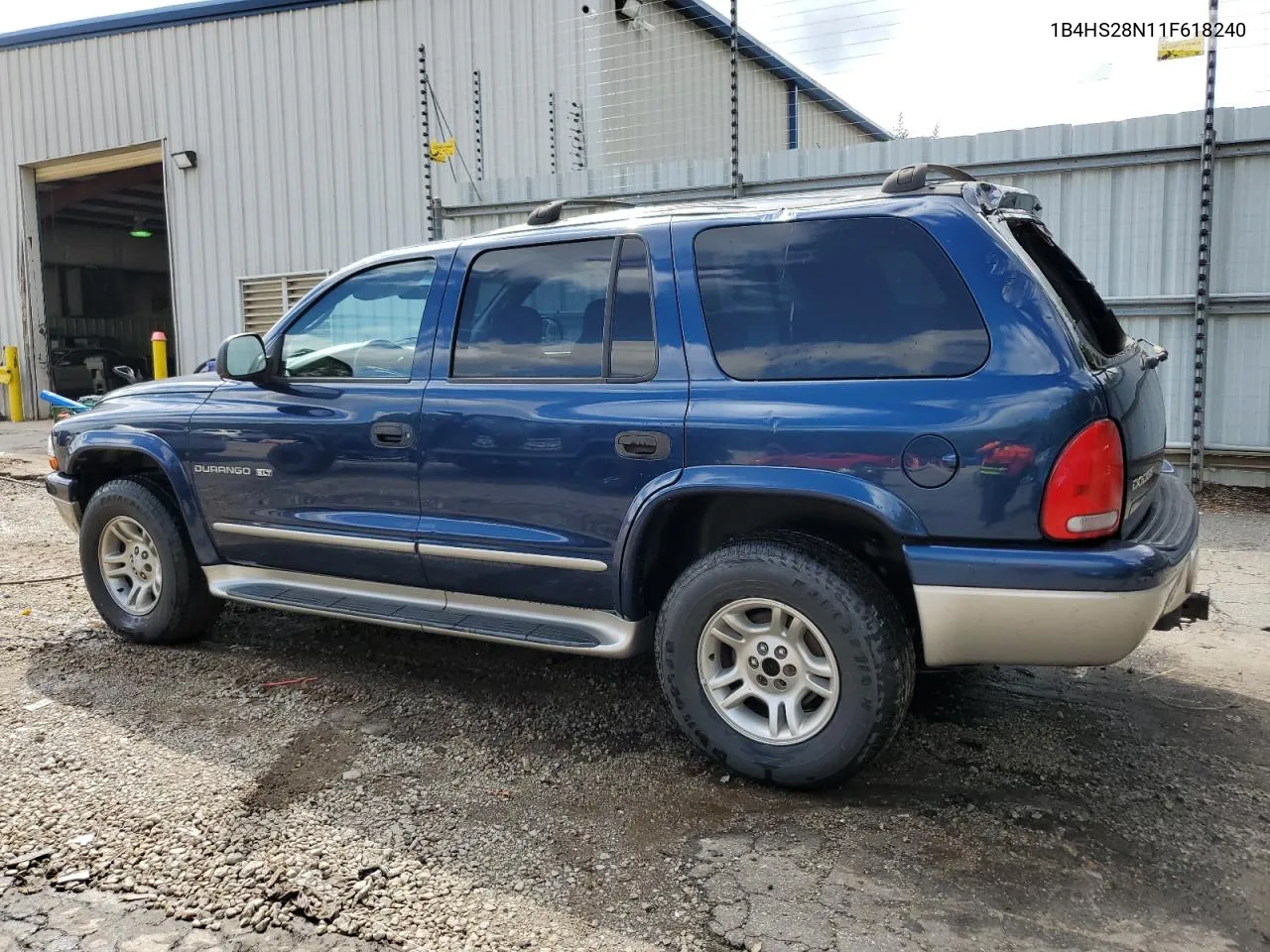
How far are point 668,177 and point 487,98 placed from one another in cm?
406

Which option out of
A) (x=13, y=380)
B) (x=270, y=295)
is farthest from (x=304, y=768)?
(x=13, y=380)

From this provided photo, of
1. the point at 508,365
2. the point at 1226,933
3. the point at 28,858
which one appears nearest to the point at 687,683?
the point at 508,365

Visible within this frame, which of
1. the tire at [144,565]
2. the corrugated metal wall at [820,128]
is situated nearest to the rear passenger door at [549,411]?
the tire at [144,565]

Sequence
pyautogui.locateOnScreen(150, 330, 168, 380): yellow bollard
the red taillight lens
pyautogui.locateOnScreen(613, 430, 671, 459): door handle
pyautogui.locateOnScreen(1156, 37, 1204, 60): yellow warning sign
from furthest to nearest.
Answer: pyautogui.locateOnScreen(150, 330, 168, 380): yellow bollard, pyautogui.locateOnScreen(1156, 37, 1204, 60): yellow warning sign, pyautogui.locateOnScreen(613, 430, 671, 459): door handle, the red taillight lens

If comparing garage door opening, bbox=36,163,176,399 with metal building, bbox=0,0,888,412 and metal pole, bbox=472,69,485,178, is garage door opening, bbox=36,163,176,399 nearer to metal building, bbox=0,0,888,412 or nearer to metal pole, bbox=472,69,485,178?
metal building, bbox=0,0,888,412

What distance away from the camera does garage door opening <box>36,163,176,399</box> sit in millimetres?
19969

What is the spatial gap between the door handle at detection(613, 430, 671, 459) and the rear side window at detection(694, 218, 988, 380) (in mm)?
312

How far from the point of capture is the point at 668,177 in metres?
9.50

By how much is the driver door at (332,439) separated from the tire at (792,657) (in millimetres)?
1185

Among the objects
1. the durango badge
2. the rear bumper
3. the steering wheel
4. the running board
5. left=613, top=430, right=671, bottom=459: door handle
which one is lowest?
the running board

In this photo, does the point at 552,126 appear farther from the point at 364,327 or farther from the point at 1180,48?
the point at 364,327

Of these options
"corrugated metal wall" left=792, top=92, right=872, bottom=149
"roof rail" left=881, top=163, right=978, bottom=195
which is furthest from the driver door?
"corrugated metal wall" left=792, top=92, right=872, bottom=149

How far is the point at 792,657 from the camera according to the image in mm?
3203

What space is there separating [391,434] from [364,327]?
591 mm
